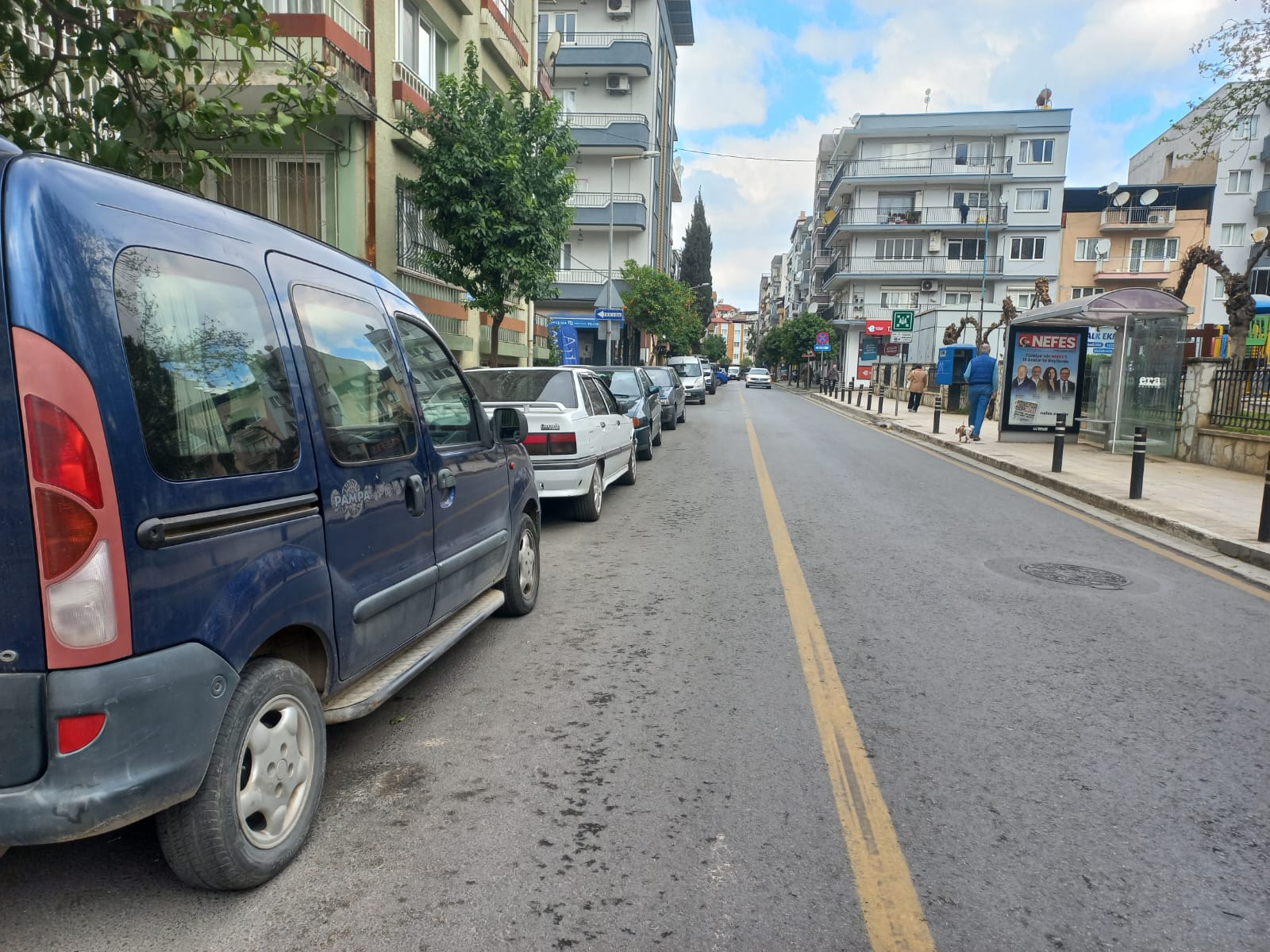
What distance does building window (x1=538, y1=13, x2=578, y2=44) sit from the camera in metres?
47.3

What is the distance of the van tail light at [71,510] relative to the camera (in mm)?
Result: 2162

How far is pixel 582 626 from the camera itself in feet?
18.7

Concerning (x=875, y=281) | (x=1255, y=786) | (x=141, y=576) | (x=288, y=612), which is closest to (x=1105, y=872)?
(x=1255, y=786)

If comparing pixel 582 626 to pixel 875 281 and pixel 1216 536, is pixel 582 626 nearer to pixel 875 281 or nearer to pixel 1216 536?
pixel 1216 536

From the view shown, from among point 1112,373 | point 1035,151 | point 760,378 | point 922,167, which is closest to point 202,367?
point 1112,373

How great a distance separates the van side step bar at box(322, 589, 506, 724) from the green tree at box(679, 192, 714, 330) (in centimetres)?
10302

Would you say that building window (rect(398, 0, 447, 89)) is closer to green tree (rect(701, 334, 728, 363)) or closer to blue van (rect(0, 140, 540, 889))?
blue van (rect(0, 140, 540, 889))

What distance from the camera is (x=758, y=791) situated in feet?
11.5

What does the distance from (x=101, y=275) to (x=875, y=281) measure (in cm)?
6024

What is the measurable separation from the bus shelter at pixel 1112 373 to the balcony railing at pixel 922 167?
3988 centimetres

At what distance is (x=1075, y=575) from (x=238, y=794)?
668cm

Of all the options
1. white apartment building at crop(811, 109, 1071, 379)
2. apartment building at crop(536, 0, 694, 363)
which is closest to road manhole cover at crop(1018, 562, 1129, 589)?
apartment building at crop(536, 0, 694, 363)

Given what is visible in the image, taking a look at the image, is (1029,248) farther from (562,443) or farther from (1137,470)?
(562,443)

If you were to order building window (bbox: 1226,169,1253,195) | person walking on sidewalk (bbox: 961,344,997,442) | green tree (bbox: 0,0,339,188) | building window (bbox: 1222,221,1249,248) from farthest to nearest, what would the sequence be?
building window (bbox: 1222,221,1249,248) → building window (bbox: 1226,169,1253,195) → person walking on sidewalk (bbox: 961,344,997,442) → green tree (bbox: 0,0,339,188)
